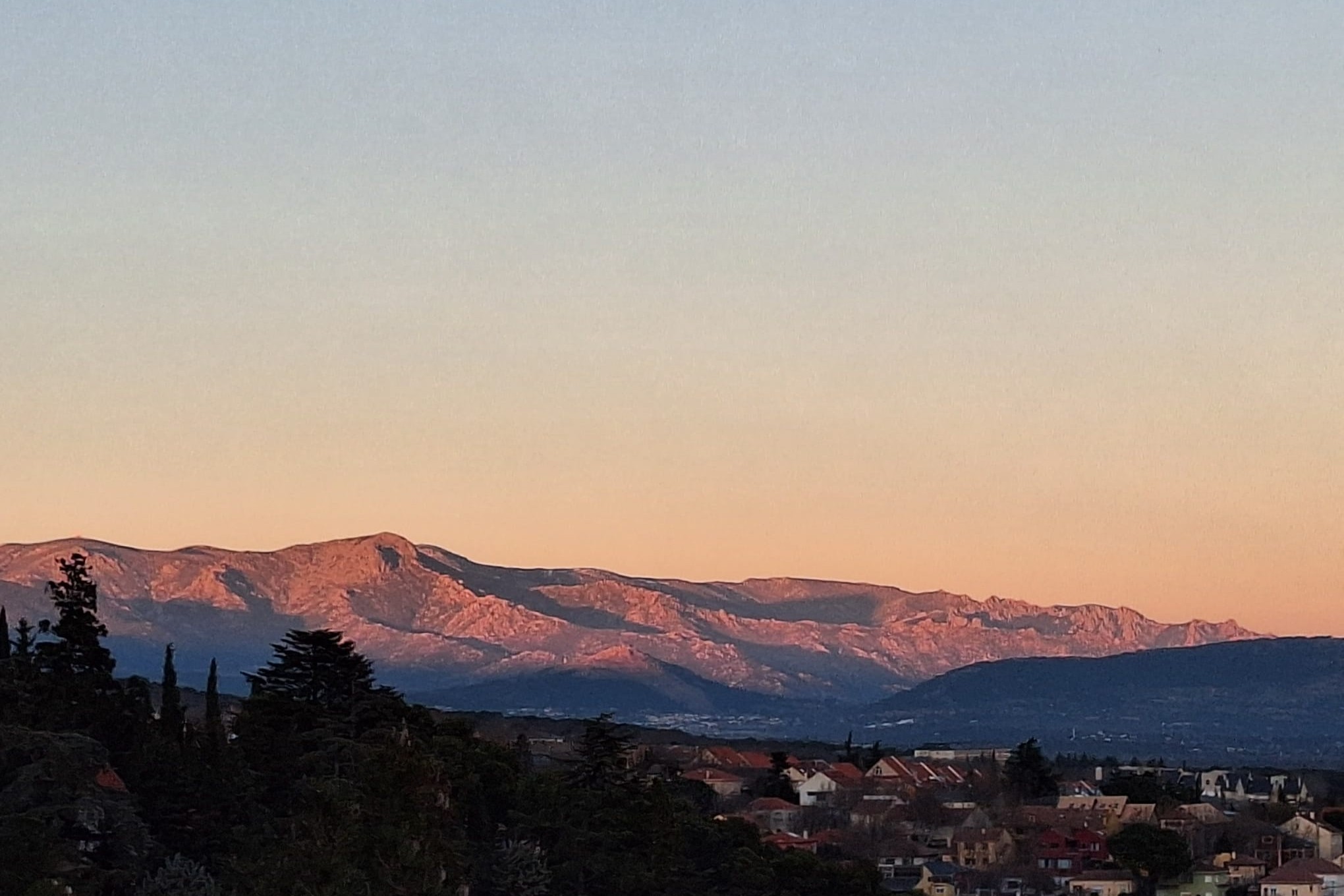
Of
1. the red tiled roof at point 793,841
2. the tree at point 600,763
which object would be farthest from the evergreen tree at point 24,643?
the red tiled roof at point 793,841

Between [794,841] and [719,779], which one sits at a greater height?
[719,779]

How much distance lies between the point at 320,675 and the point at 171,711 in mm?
5727

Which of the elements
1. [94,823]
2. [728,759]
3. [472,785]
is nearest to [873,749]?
[728,759]

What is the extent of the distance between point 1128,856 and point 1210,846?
10.7 metres

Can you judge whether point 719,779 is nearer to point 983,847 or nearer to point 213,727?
point 983,847

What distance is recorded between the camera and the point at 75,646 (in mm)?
74875

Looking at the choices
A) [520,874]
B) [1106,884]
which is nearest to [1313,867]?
[1106,884]

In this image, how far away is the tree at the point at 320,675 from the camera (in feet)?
242

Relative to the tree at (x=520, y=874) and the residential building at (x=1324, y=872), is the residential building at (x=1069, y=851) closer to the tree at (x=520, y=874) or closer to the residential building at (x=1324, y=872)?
the residential building at (x=1324, y=872)

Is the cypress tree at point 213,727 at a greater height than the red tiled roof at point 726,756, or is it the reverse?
the cypress tree at point 213,727

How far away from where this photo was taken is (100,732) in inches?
2800

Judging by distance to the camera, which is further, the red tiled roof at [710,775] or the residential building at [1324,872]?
the red tiled roof at [710,775]

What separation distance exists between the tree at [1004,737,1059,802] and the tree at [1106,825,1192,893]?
2824 cm

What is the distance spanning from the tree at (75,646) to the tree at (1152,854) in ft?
174
